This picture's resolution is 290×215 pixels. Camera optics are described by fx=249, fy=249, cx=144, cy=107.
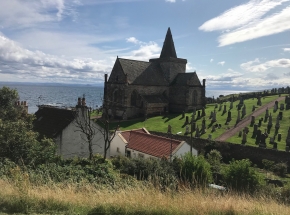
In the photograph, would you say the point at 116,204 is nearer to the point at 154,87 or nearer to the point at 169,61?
the point at 154,87

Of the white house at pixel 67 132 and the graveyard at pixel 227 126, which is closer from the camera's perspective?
the white house at pixel 67 132

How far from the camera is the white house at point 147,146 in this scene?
21.1m

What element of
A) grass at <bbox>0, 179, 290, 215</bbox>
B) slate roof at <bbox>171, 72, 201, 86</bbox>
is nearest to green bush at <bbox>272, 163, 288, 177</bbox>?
grass at <bbox>0, 179, 290, 215</bbox>

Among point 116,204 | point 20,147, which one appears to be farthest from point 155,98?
point 116,204

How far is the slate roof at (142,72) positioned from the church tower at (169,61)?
1245 millimetres

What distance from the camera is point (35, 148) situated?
12.5 meters

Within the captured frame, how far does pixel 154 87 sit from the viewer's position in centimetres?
4803

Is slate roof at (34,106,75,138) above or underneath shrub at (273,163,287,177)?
above

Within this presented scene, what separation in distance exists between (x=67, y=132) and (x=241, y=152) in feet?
55.0

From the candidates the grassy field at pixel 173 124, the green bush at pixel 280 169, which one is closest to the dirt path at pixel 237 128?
the grassy field at pixel 173 124

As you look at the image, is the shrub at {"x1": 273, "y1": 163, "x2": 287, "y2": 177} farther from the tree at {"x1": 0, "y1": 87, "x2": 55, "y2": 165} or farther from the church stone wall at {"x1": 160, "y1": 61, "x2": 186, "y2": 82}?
the church stone wall at {"x1": 160, "y1": 61, "x2": 186, "y2": 82}

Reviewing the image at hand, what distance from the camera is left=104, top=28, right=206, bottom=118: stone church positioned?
44.1 m

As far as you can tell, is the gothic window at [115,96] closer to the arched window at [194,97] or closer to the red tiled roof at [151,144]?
the arched window at [194,97]

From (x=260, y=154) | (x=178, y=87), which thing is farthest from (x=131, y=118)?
(x=260, y=154)
